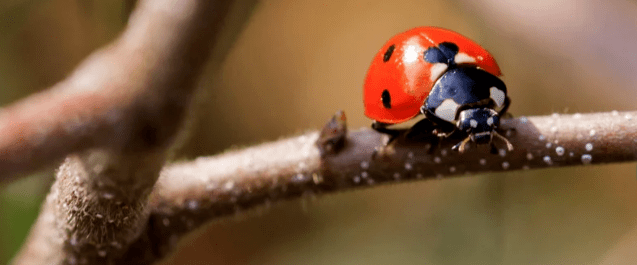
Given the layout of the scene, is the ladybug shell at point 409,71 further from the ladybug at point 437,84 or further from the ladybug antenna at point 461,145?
the ladybug antenna at point 461,145

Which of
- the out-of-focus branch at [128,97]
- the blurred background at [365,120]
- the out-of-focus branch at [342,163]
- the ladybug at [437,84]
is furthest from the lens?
the blurred background at [365,120]

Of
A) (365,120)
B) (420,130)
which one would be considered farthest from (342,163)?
(365,120)

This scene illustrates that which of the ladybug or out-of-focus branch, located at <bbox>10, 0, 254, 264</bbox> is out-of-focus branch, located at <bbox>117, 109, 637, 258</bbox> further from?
out-of-focus branch, located at <bbox>10, 0, 254, 264</bbox>

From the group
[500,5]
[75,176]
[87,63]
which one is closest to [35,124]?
[87,63]

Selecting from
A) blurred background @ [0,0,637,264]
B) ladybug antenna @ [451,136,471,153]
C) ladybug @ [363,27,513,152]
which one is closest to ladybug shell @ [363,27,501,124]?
ladybug @ [363,27,513,152]

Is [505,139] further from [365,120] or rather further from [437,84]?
[365,120]

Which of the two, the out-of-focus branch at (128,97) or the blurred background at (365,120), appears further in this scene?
the blurred background at (365,120)

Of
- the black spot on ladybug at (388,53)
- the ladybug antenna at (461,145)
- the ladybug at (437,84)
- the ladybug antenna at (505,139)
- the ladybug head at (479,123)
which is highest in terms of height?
the black spot on ladybug at (388,53)

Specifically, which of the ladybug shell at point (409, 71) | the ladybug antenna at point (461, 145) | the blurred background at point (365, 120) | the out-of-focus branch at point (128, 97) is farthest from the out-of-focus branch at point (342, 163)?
the blurred background at point (365, 120)
